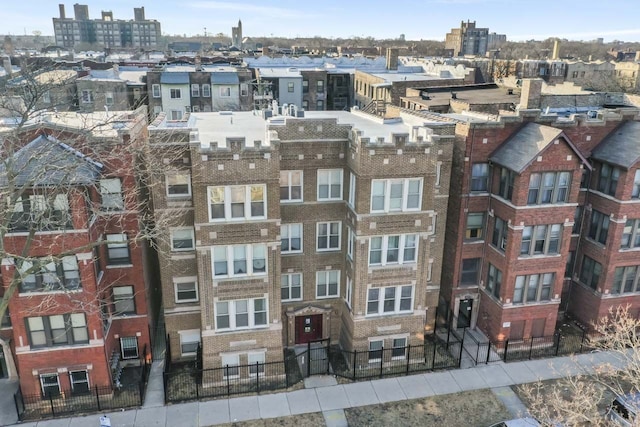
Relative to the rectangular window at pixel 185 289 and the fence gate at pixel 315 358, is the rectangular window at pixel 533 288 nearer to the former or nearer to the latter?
the fence gate at pixel 315 358

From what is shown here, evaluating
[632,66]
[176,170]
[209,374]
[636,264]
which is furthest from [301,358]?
[632,66]

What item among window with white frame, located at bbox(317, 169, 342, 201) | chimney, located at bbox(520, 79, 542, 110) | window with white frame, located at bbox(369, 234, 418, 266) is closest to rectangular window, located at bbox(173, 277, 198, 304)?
window with white frame, located at bbox(317, 169, 342, 201)

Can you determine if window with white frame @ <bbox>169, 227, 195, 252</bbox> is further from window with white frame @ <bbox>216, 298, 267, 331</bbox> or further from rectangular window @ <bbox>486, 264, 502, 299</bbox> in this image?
rectangular window @ <bbox>486, 264, 502, 299</bbox>

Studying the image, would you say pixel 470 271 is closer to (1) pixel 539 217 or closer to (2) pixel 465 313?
(2) pixel 465 313

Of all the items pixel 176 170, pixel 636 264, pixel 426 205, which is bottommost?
pixel 636 264

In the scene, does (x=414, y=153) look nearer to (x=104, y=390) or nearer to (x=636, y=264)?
(x=636, y=264)

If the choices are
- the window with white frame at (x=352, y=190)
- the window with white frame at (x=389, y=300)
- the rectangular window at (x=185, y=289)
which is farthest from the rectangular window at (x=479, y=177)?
the rectangular window at (x=185, y=289)

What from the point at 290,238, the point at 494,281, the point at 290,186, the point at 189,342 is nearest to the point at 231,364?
the point at 189,342
